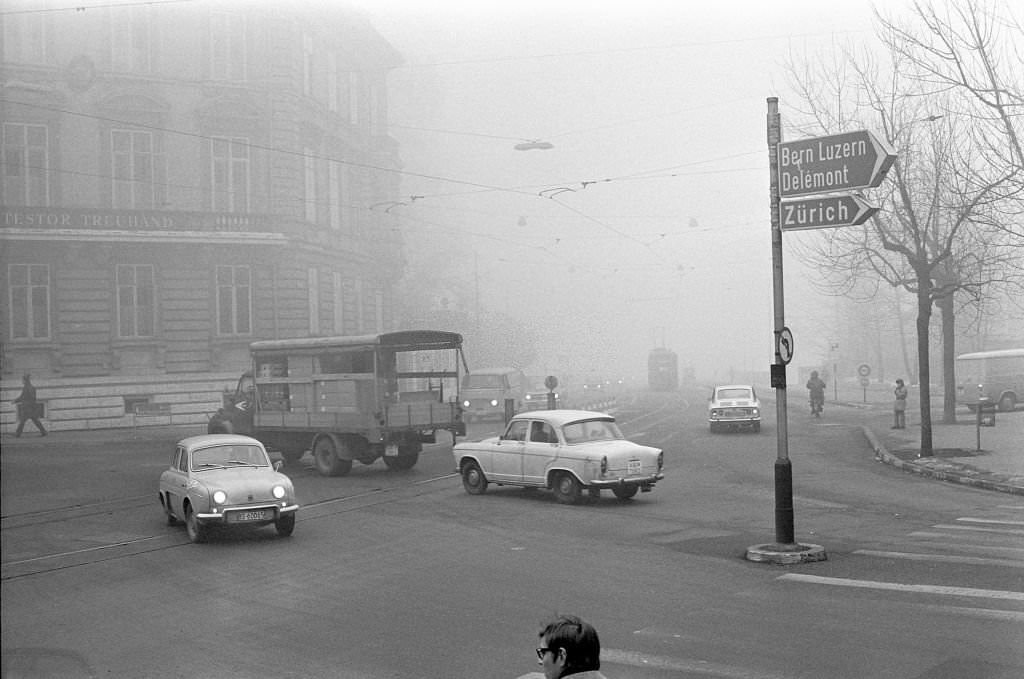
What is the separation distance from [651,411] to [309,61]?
1005 inches

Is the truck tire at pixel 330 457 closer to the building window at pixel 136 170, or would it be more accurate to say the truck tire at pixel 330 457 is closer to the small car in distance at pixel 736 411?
the building window at pixel 136 170

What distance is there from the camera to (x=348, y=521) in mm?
15156

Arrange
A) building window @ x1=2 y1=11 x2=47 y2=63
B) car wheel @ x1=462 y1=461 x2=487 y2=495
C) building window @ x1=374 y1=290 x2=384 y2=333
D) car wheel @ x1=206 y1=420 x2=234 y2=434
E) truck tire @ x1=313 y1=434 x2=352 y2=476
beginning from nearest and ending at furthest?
1. building window @ x1=2 y1=11 x2=47 y2=63
2. car wheel @ x1=462 y1=461 x2=487 y2=495
3. truck tire @ x1=313 y1=434 x2=352 y2=476
4. car wheel @ x1=206 y1=420 x2=234 y2=434
5. building window @ x1=374 y1=290 x2=384 y2=333

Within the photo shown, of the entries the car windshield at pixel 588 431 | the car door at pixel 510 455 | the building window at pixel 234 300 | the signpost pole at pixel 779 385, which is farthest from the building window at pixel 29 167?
the signpost pole at pixel 779 385

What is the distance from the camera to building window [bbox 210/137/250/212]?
35.9 metres

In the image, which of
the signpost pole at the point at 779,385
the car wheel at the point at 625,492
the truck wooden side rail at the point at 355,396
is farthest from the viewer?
the truck wooden side rail at the point at 355,396

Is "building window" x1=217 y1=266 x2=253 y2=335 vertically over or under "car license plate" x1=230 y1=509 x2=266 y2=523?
over

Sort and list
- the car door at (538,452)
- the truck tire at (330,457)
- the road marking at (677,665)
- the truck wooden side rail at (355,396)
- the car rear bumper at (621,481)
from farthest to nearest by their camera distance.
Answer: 1. the truck tire at (330,457)
2. the truck wooden side rail at (355,396)
3. the car door at (538,452)
4. the car rear bumper at (621,481)
5. the road marking at (677,665)

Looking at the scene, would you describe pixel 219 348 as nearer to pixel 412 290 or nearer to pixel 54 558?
pixel 412 290

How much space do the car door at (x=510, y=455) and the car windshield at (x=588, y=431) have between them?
36.0 inches

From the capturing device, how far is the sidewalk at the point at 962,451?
1895 cm

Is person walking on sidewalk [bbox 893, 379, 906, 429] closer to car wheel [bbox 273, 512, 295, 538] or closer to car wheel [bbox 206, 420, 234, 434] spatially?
car wheel [bbox 206, 420, 234, 434]

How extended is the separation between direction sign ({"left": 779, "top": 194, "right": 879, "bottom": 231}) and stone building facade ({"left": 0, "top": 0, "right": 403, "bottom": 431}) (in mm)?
10714

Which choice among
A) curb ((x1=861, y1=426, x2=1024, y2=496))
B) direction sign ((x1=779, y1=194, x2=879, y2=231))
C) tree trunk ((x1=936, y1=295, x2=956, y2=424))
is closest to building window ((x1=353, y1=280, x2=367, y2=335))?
curb ((x1=861, y1=426, x2=1024, y2=496))
